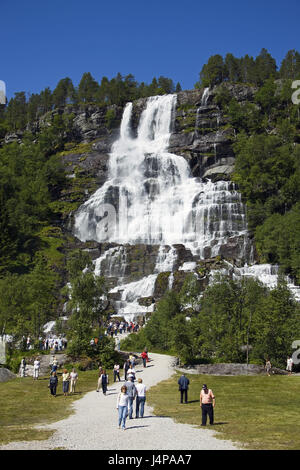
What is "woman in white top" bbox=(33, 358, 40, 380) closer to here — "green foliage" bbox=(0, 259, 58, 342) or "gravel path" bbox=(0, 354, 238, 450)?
"gravel path" bbox=(0, 354, 238, 450)

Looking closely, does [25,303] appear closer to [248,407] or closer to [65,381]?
[65,381]

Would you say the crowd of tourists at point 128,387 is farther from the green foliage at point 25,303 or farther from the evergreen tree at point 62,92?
the evergreen tree at point 62,92

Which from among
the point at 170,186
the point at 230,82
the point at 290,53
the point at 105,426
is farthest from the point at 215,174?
the point at 105,426

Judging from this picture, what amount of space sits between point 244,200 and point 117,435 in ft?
277

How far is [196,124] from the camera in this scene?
4806 inches

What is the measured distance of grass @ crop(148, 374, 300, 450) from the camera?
1558 centimetres

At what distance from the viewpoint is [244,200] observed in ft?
316

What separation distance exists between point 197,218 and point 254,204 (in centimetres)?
1247

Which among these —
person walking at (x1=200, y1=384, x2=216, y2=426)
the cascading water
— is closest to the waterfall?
the cascading water

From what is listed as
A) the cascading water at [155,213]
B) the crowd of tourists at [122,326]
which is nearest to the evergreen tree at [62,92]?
the cascading water at [155,213]

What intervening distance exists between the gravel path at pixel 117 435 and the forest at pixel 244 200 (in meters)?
19.3

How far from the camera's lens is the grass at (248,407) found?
15.6 m

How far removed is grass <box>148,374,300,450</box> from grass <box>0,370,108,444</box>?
484cm
